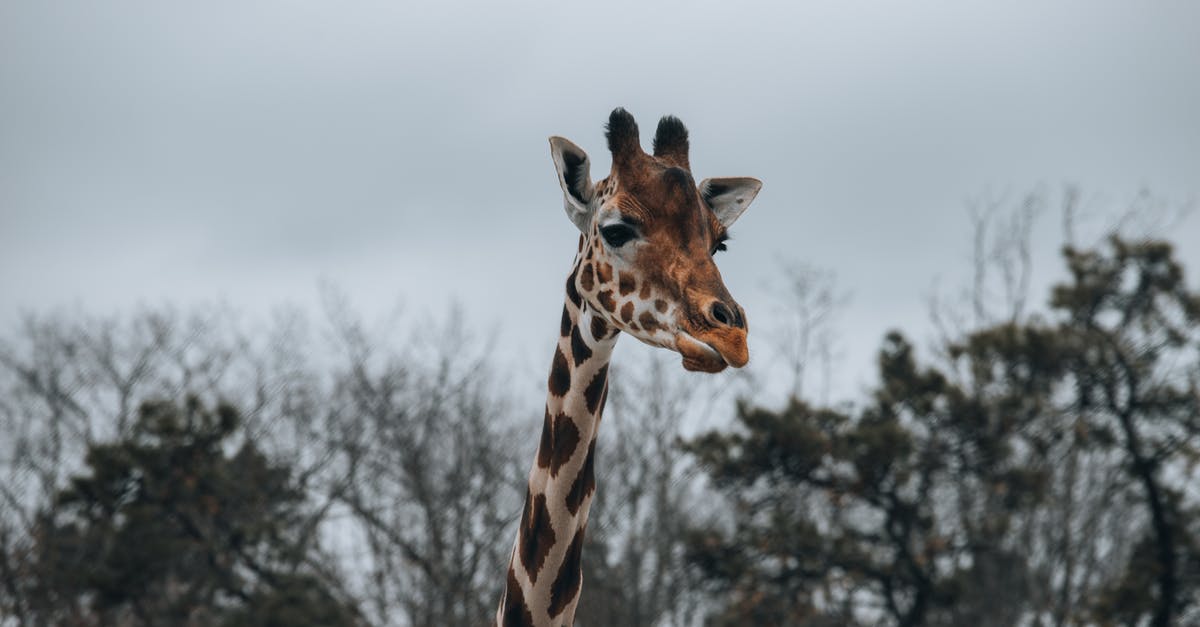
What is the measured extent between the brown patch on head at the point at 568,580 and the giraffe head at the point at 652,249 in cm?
89

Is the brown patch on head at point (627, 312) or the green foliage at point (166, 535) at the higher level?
the green foliage at point (166, 535)

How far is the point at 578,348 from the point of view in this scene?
5.50 m

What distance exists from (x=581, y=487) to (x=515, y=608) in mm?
575

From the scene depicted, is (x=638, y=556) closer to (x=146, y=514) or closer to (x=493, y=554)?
(x=493, y=554)

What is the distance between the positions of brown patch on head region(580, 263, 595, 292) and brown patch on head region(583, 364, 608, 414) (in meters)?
0.34

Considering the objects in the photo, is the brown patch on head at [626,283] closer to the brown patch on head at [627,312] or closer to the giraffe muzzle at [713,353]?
the brown patch on head at [627,312]

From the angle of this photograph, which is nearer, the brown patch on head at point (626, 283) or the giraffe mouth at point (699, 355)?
the giraffe mouth at point (699, 355)

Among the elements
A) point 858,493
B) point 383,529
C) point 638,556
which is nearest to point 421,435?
point 383,529

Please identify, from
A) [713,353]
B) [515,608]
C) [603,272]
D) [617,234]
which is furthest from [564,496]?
[713,353]

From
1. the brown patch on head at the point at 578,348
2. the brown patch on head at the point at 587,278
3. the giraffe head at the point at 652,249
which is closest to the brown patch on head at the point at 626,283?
the giraffe head at the point at 652,249

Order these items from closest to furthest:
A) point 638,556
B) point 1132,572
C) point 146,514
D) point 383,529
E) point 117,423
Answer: point 1132,572, point 146,514, point 383,529, point 638,556, point 117,423

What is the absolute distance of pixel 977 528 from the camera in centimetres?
2272

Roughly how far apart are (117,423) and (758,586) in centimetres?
1479

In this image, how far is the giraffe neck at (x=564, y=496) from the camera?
211 inches
